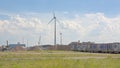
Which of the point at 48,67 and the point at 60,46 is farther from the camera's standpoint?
the point at 60,46

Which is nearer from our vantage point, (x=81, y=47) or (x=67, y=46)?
(x=81, y=47)

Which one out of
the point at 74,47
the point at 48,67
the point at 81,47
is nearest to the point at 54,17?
the point at 81,47

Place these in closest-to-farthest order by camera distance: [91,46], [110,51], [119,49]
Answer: [119,49], [110,51], [91,46]

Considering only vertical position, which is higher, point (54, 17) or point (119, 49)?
point (54, 17)

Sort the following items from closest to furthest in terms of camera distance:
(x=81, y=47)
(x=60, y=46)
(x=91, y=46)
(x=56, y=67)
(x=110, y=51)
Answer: (x=56, y=67)
(x=110, y=51)
(x=91, y=46)
(x=81, y=47)
(x=60, y=46)

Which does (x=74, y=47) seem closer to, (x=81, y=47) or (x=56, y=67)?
(x=81, y=47)

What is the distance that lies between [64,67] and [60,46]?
431 feet

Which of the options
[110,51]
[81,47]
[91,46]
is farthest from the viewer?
[81,47]

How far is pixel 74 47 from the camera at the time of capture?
138375 mm

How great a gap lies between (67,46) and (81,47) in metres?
27.1

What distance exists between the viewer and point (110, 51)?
9956cm

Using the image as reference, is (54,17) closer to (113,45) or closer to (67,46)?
(113,45)

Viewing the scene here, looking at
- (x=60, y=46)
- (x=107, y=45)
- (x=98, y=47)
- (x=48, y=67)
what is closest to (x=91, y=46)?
(x=98, y=47)

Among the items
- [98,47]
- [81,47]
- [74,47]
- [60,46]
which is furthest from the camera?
[60,46]
